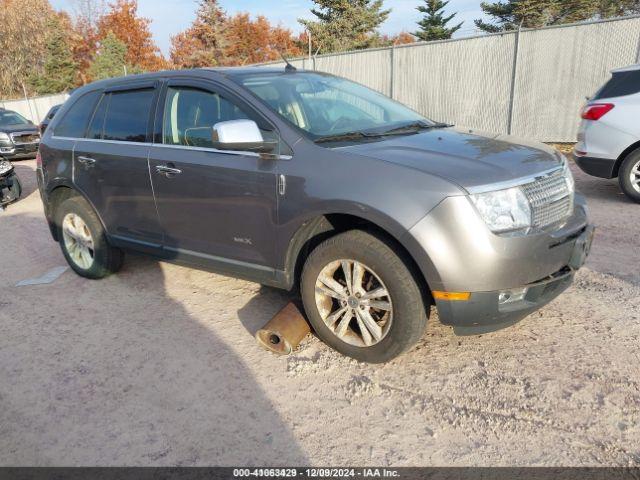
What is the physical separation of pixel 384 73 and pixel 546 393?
12857mm

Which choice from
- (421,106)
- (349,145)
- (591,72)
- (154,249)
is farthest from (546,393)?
(421,106)

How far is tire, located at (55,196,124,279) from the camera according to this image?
4.61 meters

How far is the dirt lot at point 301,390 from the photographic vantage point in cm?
245

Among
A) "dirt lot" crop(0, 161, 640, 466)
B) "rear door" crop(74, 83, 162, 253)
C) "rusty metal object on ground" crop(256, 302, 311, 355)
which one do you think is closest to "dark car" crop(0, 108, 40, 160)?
"rear door" crop(74, 83, 162, 253)

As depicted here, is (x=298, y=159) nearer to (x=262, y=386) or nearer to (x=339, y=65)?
(x=262, y=386)

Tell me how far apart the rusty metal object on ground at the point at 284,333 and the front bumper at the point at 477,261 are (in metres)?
1.04

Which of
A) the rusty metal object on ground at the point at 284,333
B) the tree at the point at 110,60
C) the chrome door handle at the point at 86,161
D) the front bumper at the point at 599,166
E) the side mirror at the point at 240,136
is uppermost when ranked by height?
the tree at the point at 110,60

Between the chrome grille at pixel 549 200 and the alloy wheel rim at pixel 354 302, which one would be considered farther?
the alloy wheel rim at pixel 354 302

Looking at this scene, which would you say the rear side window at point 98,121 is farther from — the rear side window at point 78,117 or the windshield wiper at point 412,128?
the windshield wiper at point 412,128

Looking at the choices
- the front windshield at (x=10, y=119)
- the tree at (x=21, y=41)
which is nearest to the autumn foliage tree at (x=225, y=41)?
the tree at (x=21, y=41)

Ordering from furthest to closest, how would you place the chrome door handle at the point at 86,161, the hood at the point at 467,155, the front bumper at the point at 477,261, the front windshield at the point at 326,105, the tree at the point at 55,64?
the tree at the point at 55,64 → the chrome door handle at the point at 86,161 → the front windshield at the point at 326,105 → the hood at the point at 467,155 → the front bumper at the point at 477,261

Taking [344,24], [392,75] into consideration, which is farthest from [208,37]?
[392,75]

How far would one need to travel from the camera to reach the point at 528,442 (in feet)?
7.89

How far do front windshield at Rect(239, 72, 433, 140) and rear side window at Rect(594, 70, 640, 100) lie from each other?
3.80 m
